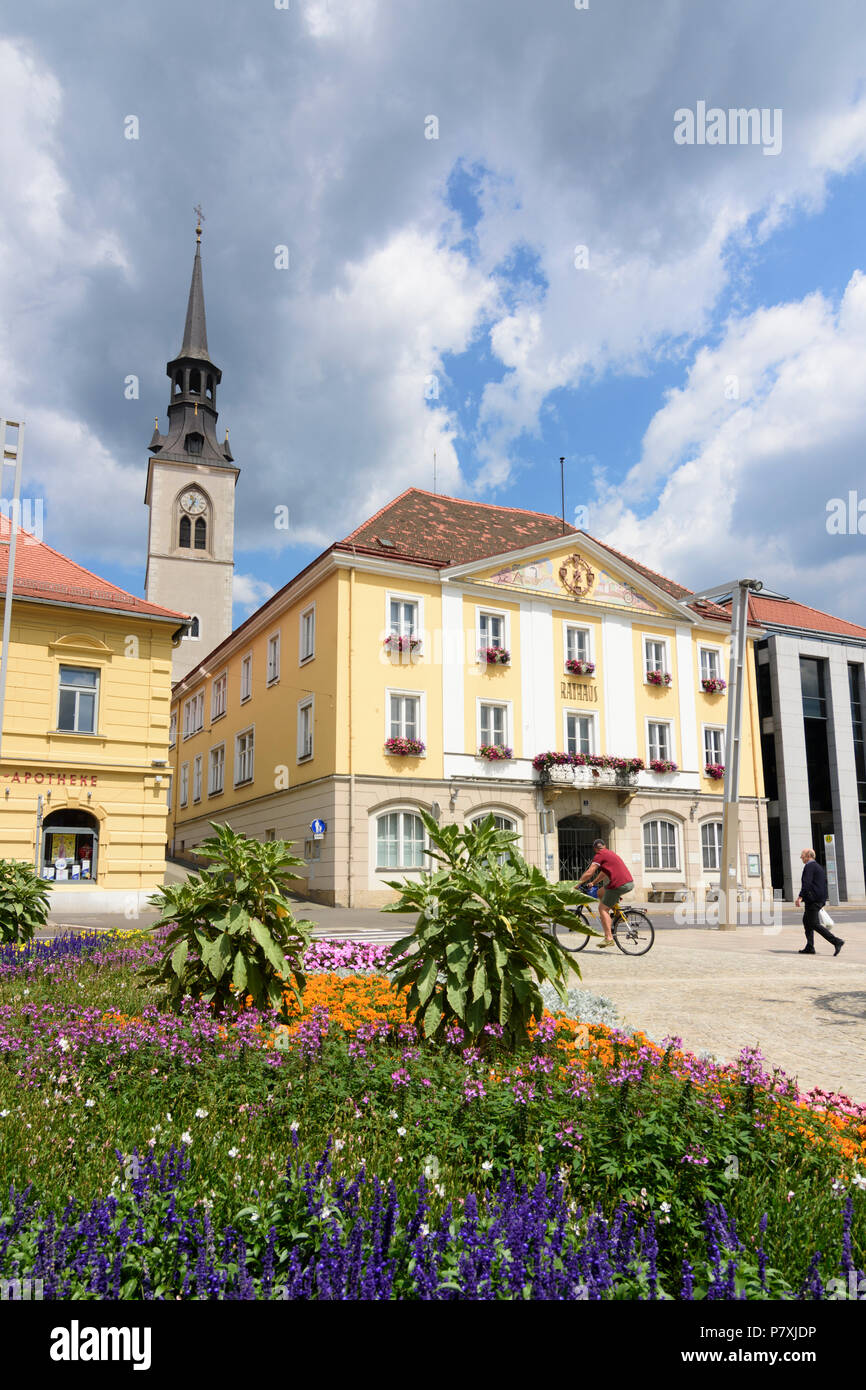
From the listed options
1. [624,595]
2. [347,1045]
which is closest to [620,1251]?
[347,1045]

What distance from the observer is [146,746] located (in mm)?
24953

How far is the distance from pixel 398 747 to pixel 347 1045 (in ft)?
78.0

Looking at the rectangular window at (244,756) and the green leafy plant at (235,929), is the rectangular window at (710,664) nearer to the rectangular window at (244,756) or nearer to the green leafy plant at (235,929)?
the rectangular window at (244,756)

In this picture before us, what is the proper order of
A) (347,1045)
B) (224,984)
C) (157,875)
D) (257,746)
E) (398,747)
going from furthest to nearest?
(257,746), (398,747), (157,875), (224,984), (347,1045)

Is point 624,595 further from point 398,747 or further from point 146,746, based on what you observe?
point 146,746

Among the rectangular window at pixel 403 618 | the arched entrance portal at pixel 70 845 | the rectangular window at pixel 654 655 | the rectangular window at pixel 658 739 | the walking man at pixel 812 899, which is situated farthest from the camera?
the rectangular window at pixel 654 655

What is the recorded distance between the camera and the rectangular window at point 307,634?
32250 millimetres

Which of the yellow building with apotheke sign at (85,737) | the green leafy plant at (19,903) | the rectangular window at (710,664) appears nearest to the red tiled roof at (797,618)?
the rectangular window at (710,664)

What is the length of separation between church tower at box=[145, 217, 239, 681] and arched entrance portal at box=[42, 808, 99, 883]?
4067cm

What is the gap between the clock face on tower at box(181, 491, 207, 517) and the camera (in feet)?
224

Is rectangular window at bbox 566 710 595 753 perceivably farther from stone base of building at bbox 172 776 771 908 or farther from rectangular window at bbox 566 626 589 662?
rectangular window at bbox 566 626 589 662

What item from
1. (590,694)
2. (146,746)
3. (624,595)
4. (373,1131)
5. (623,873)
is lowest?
(373,1131)

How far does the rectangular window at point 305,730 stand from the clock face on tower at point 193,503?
4073cm

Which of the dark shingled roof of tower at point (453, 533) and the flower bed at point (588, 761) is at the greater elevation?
the dark shingled roof of tower at point (453, 533)
